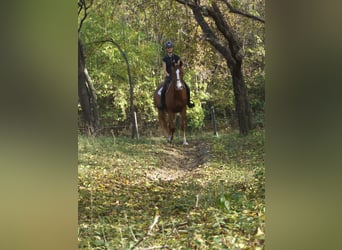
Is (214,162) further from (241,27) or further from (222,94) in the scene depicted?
(241,27)

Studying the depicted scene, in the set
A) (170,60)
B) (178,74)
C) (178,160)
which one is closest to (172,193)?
(178,160)

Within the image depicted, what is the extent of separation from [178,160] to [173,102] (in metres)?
0.46

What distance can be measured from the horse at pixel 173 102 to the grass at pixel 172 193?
0.43 feet

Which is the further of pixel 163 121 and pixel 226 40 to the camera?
pixel 163 121

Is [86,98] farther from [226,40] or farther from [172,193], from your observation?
[226,40]

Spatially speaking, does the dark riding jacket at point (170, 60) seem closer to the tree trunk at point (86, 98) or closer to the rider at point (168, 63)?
the rider at point (168, 63)

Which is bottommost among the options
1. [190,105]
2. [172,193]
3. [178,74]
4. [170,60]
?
[172,193]

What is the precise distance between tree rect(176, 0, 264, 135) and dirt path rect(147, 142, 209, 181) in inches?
14.8

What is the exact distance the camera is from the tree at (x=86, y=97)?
398 centimetres

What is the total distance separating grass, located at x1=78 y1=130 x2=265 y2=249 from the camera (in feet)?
12.1

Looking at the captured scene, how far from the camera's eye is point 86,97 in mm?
3998
